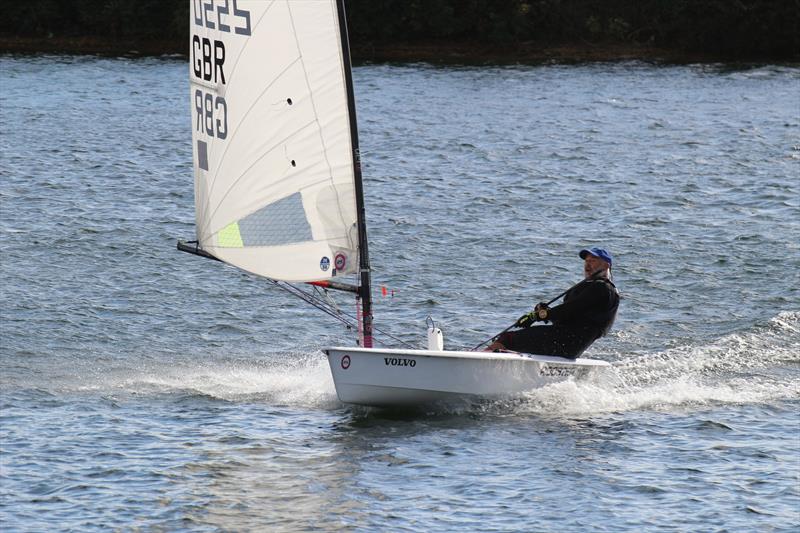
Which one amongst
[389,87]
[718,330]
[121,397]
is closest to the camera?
[121,397]

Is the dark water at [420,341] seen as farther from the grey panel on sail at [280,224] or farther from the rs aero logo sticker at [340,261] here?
the grey panel on sail at [280,224]

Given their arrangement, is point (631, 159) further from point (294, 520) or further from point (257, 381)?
point (294, 520)

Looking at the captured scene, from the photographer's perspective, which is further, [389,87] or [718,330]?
[389,87]

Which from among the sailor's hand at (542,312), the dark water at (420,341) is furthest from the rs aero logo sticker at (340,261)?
the sailor's hand at (542,312)

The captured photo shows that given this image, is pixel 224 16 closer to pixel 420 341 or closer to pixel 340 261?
pixel 340 261

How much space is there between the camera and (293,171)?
1722cm

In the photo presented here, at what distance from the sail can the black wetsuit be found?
236 cm

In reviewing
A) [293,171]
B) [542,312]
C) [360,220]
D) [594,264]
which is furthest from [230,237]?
[594,264]

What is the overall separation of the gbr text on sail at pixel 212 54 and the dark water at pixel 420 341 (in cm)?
355

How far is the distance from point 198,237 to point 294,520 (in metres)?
4.67

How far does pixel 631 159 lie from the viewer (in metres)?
38.7

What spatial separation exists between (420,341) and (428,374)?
4082 millimetres

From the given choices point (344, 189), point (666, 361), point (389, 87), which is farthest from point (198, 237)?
point (389, 87)

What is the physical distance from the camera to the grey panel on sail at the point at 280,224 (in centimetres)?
1722
